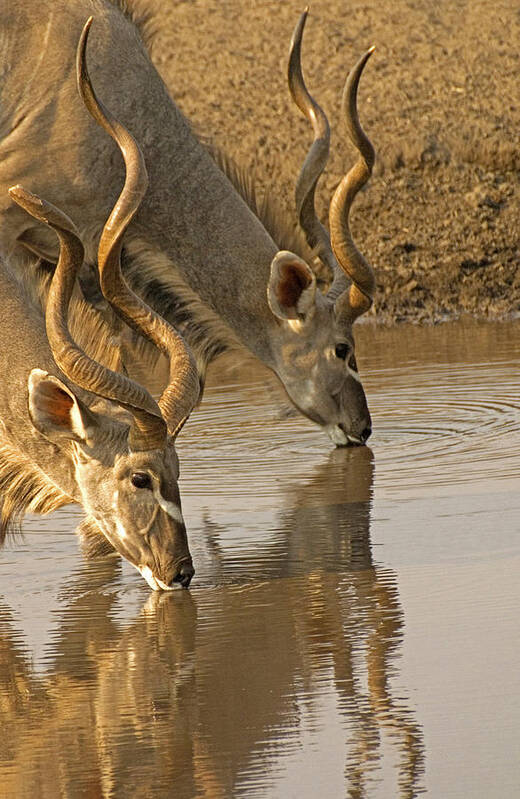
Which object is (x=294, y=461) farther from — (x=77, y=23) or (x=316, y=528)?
(x=77, y=23)

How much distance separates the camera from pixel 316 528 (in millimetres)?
7312

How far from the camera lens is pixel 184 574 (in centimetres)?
646

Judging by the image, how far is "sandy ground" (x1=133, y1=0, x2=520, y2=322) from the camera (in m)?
12.9

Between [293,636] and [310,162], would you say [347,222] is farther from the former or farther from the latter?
[293,636]

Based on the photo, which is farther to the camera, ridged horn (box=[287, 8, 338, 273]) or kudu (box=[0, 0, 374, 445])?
ridged horn (box=[287, 8, 338, 273])

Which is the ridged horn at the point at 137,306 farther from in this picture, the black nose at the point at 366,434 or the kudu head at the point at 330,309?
the black nose at the point at 366,434

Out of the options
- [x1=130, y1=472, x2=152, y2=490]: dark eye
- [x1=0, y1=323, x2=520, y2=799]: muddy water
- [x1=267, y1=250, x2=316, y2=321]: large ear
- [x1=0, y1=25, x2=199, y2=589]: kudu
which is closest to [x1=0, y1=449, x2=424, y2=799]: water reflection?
[x1=0, y1=323, x2=520, y2=799]: muddy water

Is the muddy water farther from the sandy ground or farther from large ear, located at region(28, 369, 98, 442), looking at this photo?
the sandy ground

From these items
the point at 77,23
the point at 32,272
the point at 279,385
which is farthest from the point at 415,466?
the point at 77,23

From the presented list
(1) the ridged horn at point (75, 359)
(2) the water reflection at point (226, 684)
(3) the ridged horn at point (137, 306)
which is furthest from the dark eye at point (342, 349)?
(1) the ridged horn at point (75, 359)

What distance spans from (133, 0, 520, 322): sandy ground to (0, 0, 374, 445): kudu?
2920mm

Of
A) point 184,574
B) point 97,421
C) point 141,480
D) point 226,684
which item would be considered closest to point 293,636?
point 226,684

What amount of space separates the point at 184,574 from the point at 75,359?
0.89m

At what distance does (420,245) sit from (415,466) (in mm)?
5329
